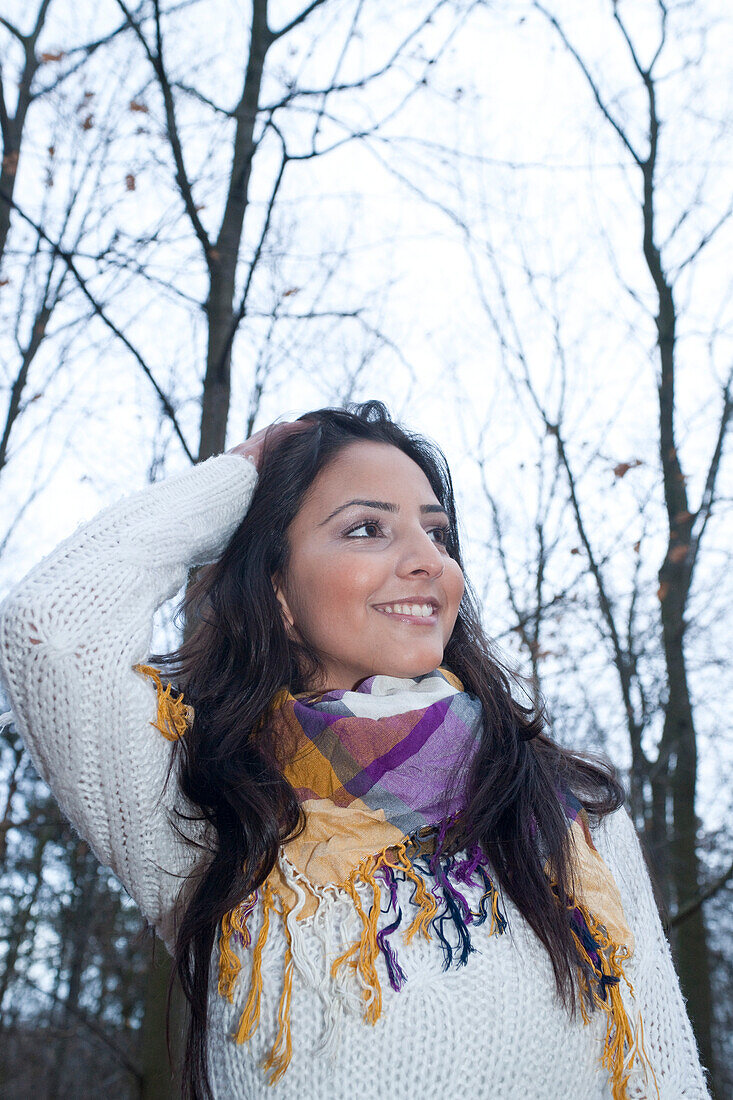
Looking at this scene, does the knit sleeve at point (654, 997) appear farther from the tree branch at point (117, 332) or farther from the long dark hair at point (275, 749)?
the tree branch at point (117, 332)

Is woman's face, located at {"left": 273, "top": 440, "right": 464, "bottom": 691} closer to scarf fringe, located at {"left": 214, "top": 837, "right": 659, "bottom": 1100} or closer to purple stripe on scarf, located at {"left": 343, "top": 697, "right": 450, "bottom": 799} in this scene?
purple stripe on scarf, located at {"left": 343, "top": 697, "right": 450, "bottom": 799}

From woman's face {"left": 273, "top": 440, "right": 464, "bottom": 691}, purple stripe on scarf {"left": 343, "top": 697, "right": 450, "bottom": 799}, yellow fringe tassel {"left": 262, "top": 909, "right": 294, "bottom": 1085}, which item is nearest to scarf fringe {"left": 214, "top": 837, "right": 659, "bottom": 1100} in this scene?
yellow fringe tassel {"left": 262, "top": 909, "right": 294, "bottom": 1085}

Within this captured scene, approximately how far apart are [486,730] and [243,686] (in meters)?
0.58

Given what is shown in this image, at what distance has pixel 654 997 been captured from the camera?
171 centimetres

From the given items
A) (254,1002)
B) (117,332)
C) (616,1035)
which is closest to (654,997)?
(616,1035)

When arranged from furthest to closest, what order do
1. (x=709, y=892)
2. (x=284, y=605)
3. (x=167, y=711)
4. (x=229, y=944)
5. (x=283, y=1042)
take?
1. (x=709, y=892)
2. (x=284, y=605)
3. (x=167, y=711)
4. (x=229, y=944)
5. (x=283, y=1042)

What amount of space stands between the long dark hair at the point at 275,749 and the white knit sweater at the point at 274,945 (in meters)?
0.06

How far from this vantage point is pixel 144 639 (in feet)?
5.95

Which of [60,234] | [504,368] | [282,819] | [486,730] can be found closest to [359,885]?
[282,819]

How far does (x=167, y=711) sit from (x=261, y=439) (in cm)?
94

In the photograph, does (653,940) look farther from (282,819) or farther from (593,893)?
(282,819)

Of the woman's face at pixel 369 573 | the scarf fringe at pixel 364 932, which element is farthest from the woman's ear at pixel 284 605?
the scarf fringe at pixel 364 932

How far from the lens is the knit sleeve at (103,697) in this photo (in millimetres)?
1654

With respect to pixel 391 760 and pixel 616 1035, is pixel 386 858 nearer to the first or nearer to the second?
pixel 391 760
